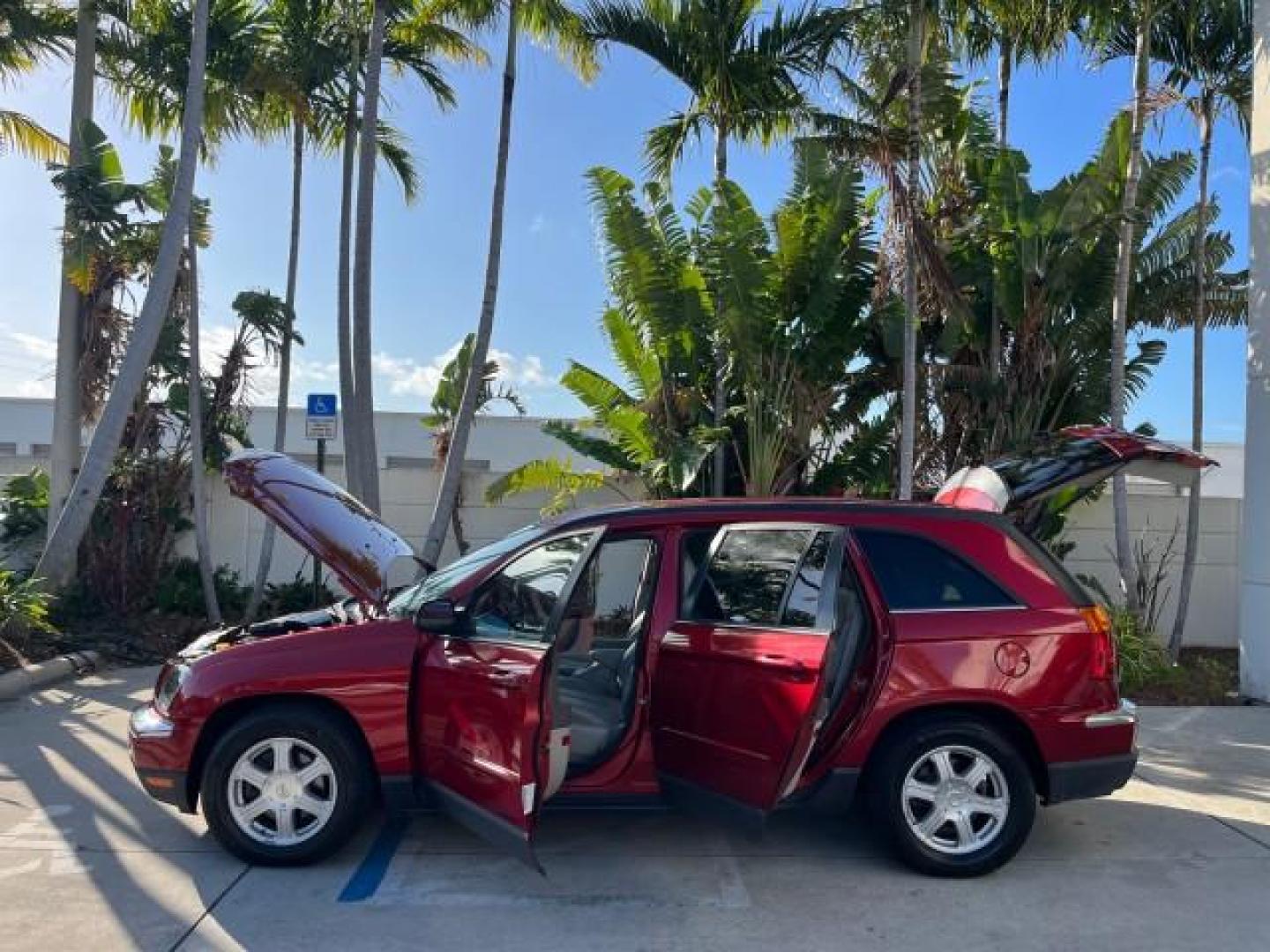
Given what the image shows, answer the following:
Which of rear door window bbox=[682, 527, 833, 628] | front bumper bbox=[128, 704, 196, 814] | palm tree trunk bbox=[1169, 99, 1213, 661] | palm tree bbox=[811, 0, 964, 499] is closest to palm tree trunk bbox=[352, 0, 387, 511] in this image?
palm tree bbox=[811, 0, 964, 499]

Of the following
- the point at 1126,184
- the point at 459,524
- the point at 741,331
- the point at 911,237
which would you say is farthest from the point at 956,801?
the point at 459,524

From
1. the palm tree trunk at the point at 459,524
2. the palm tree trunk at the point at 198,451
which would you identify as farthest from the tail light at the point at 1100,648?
the palm tree trunk at the point at 198,451

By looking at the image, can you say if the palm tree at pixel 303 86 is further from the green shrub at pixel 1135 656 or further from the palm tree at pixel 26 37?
the green shrub at pixel 1135 656

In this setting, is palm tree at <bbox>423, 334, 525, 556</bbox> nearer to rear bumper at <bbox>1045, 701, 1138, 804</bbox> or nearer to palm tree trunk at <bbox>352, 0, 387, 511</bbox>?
palm tree trunk at <bbox>352, 0, 387, 511</bbox>

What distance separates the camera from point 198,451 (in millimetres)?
11344

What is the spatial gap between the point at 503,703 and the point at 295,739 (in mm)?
1137

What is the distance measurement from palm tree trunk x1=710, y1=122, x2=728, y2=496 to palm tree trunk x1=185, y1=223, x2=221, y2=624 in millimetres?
5690

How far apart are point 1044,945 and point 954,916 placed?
376 mm

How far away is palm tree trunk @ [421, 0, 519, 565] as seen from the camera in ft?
36.5

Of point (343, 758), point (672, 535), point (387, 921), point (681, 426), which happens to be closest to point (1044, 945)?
point (672, 535)

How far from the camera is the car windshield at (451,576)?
Answer: 4.95m

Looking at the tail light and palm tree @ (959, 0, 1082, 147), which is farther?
palm tree @ (959, 0, 1082, 147)

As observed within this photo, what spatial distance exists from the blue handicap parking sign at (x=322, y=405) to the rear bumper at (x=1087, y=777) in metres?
8.21

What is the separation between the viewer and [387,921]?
4219 millimetres
